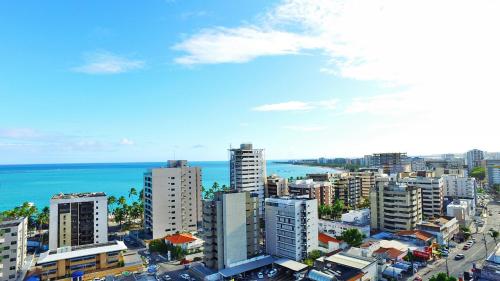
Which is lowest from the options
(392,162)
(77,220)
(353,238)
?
(353,238)

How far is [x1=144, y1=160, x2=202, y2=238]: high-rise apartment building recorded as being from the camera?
70438mm

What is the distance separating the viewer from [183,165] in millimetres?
77062

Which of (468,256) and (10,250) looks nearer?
(10,250)

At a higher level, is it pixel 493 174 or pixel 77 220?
pixel 493 174

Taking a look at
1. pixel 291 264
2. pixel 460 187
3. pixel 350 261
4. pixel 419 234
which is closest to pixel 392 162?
pixel 460 187

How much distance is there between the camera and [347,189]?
101562 millimetres

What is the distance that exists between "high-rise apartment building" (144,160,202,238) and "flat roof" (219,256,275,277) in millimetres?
29527

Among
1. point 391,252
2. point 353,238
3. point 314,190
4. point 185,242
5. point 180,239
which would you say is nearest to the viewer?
point 391,252

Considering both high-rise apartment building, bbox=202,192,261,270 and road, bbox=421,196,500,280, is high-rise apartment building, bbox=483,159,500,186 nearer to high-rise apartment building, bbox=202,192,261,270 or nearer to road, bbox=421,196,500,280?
road, bbox=421,196,500,280

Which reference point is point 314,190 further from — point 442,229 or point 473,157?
point 473,157

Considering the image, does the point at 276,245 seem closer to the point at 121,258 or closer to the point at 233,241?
the point at 233,241

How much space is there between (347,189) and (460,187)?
106 ft

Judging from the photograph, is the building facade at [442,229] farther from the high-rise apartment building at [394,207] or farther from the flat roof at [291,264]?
the flat roof at [291,264]

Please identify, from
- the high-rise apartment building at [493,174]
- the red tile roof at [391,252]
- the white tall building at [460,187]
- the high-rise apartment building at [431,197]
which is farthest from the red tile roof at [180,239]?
the high-rise apartment building at [493,174]
